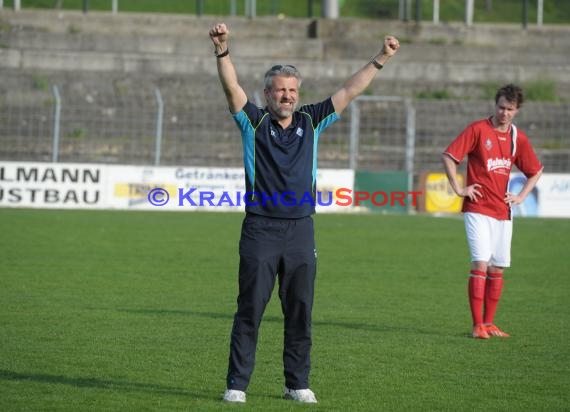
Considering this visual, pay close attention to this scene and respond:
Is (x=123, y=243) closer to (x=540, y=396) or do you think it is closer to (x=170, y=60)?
(x=540, y=396)

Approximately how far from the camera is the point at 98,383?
762cm

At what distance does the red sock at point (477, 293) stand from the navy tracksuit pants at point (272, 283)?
3348 millimetres

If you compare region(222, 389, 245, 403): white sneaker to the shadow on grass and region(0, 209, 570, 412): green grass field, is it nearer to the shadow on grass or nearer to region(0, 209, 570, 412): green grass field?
region(0, 209, 570, 412): green grass field

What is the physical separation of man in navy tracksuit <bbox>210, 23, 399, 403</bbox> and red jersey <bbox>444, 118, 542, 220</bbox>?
3.48m

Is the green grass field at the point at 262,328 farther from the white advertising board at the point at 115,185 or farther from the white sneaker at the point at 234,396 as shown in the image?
the white advertising board at the point at 115,185

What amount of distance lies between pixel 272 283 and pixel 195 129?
2146 cm

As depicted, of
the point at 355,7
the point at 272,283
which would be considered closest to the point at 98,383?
the point at 272,283

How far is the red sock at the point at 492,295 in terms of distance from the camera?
1041cm

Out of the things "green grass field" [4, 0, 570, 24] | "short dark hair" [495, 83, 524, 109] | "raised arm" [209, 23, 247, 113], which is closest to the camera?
"raised arm" [209, 23, 247, 113]

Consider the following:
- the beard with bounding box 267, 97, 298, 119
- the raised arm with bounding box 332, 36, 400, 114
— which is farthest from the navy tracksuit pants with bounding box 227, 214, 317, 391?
the raised arm with bounding box 332, 36, 400, 114

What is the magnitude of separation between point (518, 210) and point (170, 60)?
11206mm

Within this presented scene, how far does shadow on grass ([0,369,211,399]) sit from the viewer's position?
741 cm

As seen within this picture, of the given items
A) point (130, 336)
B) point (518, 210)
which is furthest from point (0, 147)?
point (130, 336)

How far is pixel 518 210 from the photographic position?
26.8 meters
